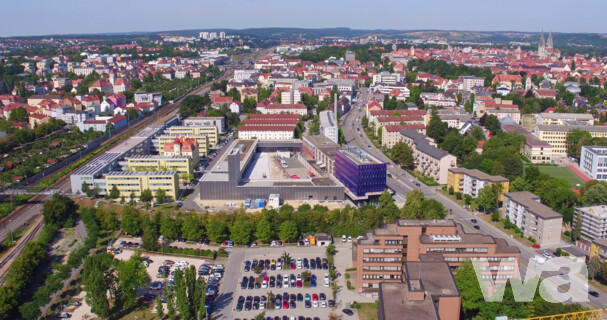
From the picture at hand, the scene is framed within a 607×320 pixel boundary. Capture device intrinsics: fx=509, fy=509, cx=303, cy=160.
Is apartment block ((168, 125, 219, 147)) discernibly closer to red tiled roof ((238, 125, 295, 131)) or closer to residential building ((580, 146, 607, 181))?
red tiled roof ((238, 125, 295, 131))

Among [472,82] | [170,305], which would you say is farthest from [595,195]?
[472,82]

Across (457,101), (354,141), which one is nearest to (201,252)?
(354,141)

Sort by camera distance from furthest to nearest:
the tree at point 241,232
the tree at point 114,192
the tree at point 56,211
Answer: the tree at point 114,192
the tree at point 56,211
the tree at point 241,232

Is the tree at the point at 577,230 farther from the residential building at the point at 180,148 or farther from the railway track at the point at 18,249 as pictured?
the railway track at the point at 18,249

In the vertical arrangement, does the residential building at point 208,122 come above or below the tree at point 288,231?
above

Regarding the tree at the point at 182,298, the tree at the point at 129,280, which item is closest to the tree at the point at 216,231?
the tree at the point at 129,280

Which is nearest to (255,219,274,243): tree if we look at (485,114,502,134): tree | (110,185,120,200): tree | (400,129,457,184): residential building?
(110,185,120,200): tree

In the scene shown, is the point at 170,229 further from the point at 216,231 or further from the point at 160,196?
the point at 160,196
